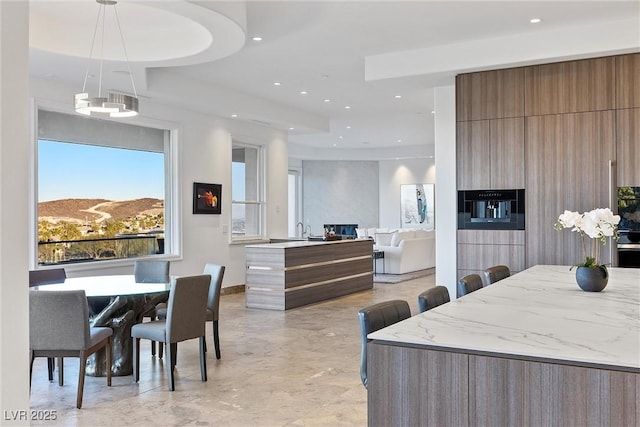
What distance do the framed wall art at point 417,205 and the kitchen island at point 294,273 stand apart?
7.31 metres

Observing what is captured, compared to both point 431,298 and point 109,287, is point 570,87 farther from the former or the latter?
point 109,287

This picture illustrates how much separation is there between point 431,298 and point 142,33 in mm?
4065

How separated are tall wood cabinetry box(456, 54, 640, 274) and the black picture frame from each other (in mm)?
3911

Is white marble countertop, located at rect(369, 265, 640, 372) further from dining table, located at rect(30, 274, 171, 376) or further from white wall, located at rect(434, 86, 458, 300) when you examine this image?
white wall, located at rect(434, 86, 458, 300)

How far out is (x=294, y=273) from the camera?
7418mm

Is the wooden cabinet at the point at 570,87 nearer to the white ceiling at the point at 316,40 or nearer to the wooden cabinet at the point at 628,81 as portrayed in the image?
the wooden cabinet at the point at 628,81

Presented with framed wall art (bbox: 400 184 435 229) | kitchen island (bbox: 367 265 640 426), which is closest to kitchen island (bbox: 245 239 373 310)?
kitchen island (bbox: 367 265 640 426)

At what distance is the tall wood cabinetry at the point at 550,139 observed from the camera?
555 cm

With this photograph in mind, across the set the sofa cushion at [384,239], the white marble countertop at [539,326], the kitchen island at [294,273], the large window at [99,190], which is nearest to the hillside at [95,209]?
the large window at [99,190]

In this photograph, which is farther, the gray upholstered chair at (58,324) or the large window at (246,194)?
the large window at (246,194)

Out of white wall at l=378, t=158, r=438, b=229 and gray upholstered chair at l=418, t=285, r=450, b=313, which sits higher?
white wall at l=378, t=158, r=438, b=229

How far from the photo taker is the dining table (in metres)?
4.28

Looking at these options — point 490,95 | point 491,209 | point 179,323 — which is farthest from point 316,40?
point 179,323

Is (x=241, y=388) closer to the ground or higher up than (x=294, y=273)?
closer to the ground
